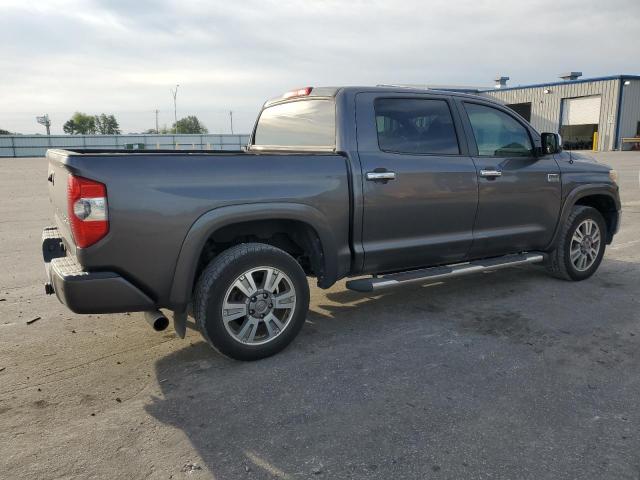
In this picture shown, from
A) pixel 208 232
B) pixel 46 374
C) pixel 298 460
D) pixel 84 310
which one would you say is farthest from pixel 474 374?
pixel 46 374

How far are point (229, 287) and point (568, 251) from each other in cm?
375

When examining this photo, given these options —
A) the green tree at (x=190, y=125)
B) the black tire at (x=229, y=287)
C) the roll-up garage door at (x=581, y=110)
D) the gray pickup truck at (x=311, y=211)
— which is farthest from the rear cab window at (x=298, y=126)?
the green tree at (x=190, y=125)

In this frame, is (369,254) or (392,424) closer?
(392,424)

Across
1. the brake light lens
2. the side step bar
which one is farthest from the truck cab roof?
the side step bar

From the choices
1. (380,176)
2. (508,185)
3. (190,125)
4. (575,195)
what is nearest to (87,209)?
(380,176)

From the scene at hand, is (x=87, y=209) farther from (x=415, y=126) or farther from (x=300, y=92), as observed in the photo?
(x=415, y=126)

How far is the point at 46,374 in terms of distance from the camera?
11.3ft

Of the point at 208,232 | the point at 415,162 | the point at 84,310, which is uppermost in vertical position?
the point at 415,162

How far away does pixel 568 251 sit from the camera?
214 inches

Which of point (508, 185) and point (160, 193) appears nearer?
point (160, 193)

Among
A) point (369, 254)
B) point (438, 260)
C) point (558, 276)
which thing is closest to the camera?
point (369, 254)

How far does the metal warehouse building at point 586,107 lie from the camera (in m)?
37.9

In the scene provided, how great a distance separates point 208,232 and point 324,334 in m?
1.34

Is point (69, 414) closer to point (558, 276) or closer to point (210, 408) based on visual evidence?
point (210, 408)
